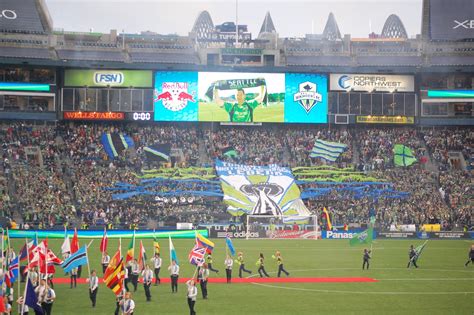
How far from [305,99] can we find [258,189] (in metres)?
13.4

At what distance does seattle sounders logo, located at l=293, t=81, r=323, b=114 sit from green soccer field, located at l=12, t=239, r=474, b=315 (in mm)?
29101

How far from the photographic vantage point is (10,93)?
260 feet

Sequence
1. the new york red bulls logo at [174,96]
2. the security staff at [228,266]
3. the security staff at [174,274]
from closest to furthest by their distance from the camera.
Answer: the security staff at [174,274], the security staff at [228,266], the new york red bulls logo at [174,96]

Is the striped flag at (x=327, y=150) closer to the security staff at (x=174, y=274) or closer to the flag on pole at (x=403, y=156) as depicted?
the flag on pole at (x=403, y=156)

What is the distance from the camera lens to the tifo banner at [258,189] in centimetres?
7088

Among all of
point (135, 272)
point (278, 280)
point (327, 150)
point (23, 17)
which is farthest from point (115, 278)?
point (23, 17)

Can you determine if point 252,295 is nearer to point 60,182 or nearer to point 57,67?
point 60,182

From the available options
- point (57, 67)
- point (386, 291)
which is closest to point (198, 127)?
point (57, 67)

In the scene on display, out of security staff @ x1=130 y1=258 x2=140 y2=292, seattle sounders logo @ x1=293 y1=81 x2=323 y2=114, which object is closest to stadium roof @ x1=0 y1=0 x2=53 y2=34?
seattle sounders logo @ x1=293 y1=81 x2=323 y2=114

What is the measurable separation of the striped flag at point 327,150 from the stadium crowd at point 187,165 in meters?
0.62

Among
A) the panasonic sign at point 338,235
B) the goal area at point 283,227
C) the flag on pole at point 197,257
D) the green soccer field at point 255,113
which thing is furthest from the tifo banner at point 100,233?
the flag on pole at point 197,257

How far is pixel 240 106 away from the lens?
80.6 m

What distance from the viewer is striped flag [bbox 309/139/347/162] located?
262ft

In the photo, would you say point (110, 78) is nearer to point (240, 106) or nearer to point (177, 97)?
point (177, 97)
